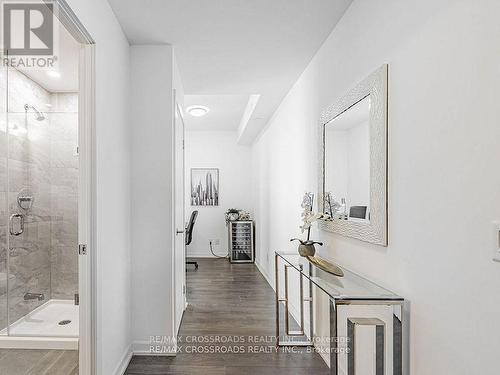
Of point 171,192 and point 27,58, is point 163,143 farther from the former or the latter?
point 27,58

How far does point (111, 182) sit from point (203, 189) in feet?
17.9

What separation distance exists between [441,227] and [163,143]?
2.20 metres

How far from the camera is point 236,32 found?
9.08ft

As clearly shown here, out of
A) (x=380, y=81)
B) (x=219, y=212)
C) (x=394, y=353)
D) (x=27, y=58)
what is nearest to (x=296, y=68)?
(x=380, y=81)

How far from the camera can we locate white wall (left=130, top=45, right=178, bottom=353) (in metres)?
2.96

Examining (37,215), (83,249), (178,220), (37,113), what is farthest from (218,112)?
(83,249)

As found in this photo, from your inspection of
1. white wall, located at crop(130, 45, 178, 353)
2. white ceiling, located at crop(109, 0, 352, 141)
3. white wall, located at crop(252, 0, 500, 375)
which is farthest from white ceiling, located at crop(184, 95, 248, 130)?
white wall, located at crop(252, 0, 500, 375)

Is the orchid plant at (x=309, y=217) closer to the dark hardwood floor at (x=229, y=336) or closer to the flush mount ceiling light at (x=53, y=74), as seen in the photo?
the dark hardwood floor at (x=229, y=336)

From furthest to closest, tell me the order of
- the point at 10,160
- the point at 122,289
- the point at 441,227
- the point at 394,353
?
1. the point at 10,160
2. the point at 122,289
3. the point at 394,353
4. the point at 441,227

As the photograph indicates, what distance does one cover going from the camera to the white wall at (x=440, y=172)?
116 cm

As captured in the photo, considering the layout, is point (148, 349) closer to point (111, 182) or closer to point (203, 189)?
point (111, 182)

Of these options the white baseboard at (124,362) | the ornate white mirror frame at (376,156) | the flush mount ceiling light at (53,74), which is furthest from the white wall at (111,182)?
the ornate white mirror frame at (376,156)

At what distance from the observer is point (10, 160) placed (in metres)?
3.31

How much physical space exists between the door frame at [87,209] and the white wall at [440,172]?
1.56 m
